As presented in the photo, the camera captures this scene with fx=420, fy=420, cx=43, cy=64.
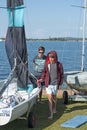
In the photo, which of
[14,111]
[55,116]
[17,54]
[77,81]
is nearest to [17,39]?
[17,54]

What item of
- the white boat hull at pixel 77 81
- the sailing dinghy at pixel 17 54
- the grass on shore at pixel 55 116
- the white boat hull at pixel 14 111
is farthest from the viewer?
the white boat hull at pixel 77 81

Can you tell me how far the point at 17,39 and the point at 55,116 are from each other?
6.90ft

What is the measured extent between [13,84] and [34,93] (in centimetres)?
82

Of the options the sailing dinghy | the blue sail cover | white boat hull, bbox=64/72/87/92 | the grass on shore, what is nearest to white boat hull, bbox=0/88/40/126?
the grass on shore

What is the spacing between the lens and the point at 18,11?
1021 centimetres

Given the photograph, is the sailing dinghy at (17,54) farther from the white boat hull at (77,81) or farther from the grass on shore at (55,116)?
the white boat hull at (77,81)

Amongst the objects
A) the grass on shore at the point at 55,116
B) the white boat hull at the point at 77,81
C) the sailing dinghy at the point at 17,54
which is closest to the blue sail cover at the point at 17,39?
the sailing dinghy at the point at 17,54

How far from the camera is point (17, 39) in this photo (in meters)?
10.3

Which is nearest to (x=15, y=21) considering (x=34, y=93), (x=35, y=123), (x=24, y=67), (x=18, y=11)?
(x=18, y=11)

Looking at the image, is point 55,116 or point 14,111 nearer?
point 14,111

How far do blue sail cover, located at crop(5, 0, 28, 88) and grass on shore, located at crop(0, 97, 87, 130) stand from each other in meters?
1.03

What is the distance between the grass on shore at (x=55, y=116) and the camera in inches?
360

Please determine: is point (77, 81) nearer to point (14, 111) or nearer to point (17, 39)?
point (17, 39)

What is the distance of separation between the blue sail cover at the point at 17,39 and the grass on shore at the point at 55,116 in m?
1.03
